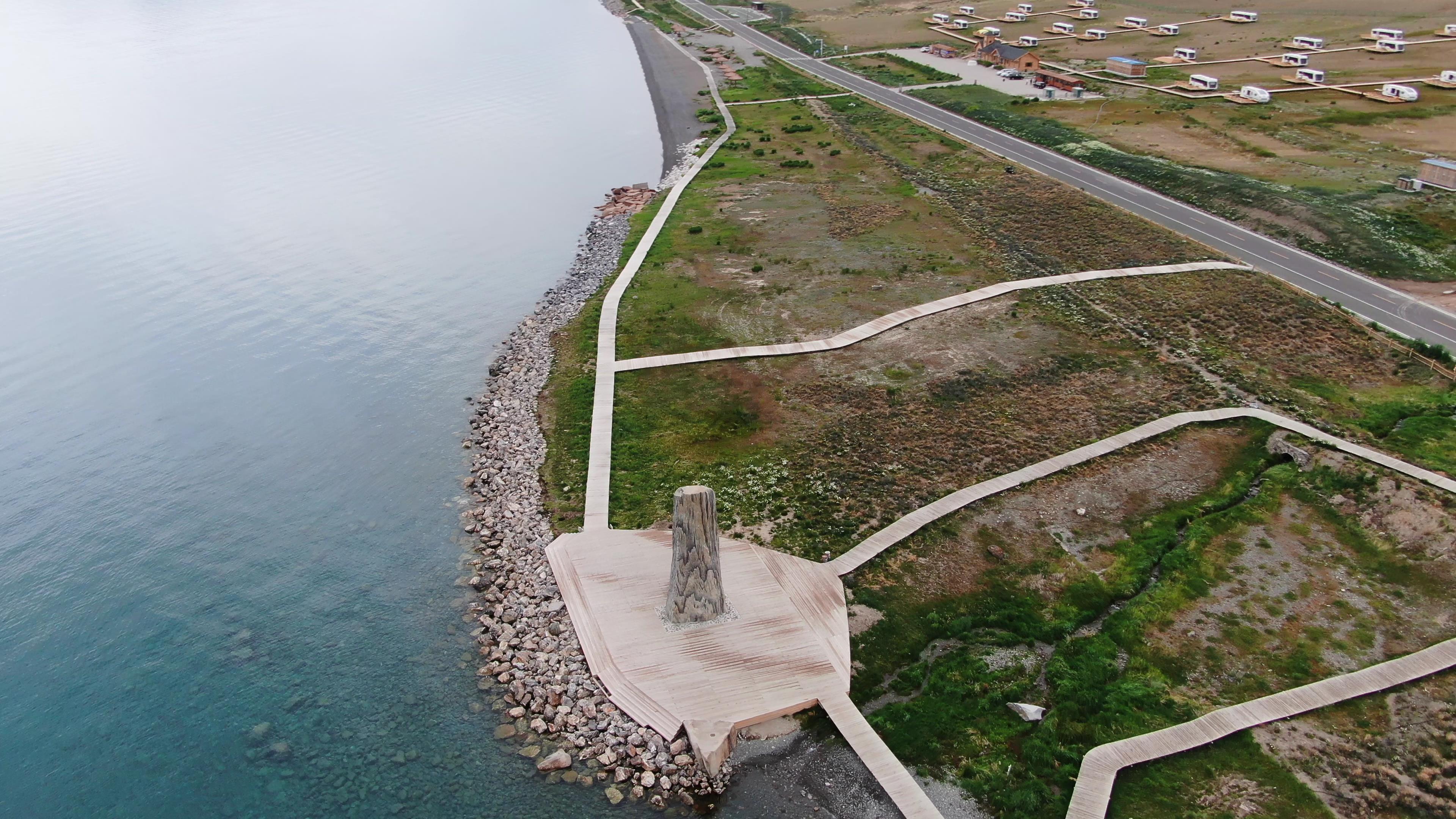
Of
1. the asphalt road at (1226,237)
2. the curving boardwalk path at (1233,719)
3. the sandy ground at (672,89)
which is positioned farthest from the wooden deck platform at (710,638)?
the sandy ground at (672,89)

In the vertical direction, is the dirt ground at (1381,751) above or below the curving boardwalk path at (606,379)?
below

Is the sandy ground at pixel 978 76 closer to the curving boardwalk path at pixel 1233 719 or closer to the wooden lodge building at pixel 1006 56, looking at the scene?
the wooden lodge building at pixel 1006 56

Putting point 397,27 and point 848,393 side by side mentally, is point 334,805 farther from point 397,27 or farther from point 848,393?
point 397,27

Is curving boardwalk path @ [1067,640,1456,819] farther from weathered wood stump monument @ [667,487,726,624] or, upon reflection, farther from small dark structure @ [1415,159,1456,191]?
small dark structure @ [1415,159,1456,191]

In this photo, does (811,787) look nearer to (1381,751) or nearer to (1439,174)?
(1381,751)

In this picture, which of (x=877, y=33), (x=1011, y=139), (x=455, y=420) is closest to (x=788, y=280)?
(x=455, y=420)
